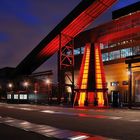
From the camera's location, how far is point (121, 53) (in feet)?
214

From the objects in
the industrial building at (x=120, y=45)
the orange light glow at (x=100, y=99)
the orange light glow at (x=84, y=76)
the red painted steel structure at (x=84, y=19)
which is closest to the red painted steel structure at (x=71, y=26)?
the red painted steel structure at (x=84, y=19)

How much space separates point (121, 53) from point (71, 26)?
15.4 metres

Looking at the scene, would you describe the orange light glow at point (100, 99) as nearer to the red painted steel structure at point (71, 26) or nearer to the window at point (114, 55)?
the red painted steel structure at point (71, 26)

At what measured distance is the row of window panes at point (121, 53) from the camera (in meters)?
62.6

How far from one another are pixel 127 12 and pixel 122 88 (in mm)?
16406

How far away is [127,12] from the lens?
65562 millimetres

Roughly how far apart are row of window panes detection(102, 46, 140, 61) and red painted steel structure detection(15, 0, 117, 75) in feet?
38.8

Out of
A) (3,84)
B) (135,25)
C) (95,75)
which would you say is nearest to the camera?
(95,75)

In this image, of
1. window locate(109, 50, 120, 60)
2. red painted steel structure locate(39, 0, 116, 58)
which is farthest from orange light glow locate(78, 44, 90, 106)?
window locate(109, 50, 120, 60)

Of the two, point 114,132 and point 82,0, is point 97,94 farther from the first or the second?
point 114,132

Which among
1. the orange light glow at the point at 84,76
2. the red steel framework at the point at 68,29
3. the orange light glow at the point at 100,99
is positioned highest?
the red steel framework at the point at 68,29

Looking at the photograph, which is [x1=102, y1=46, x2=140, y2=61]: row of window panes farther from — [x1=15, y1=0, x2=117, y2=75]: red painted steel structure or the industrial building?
[x1=15, y1=0, x2=117, y2=75]: red painted steel structure

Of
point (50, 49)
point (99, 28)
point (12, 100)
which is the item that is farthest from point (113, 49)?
point (12, 100)

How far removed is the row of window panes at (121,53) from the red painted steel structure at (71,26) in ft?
38.8
